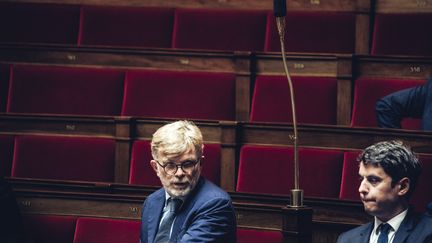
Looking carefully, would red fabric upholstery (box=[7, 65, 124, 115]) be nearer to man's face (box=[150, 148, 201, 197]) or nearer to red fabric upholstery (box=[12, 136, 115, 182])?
red fabric upholstery (box=[12, 136, 115, 182])

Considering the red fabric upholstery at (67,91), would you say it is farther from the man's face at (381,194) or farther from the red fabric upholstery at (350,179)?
the man's face at (381,194)

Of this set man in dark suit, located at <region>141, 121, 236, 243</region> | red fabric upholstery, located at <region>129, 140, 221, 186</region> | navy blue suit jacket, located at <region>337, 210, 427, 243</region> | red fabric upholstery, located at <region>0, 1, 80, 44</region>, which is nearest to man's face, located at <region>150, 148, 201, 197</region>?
man in dark suit, located at <region>141, 121, 236, 243</region>

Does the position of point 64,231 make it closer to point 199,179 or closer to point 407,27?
point 199,179

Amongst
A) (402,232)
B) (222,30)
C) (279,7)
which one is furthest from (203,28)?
(402,232)

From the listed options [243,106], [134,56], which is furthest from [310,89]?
[134,56]

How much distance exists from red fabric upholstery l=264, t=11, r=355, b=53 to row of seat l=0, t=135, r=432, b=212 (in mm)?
188

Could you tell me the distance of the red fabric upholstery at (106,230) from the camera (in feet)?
2.33

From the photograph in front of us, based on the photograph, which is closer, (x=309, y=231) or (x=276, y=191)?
(x=309, y=231)

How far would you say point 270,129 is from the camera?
0.77 metres

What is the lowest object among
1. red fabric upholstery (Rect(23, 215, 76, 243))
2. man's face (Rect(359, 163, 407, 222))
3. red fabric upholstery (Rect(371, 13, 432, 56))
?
red fabric upholstery (Rect(23, 215, 76, 243))

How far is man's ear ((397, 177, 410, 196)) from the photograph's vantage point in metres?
0.55

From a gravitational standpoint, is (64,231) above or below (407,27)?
below

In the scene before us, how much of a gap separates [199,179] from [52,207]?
20cm

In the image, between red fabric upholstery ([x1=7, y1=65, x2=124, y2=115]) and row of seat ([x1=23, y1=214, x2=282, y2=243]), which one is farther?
red fabric upholstery ([x1=7, y1=65, x2=124, y2=115])
